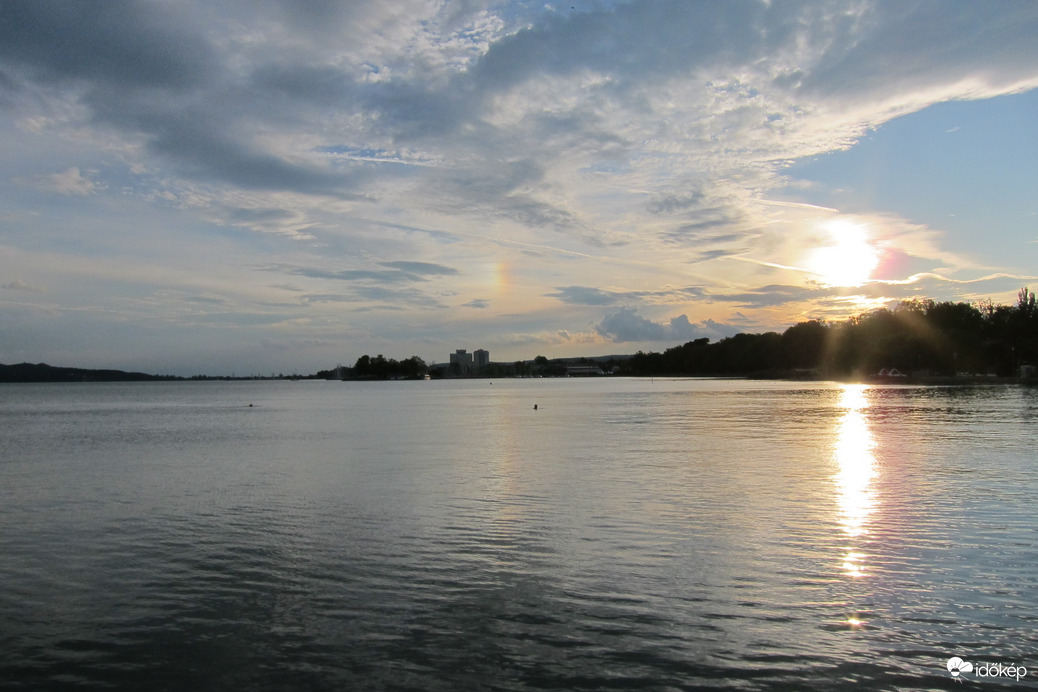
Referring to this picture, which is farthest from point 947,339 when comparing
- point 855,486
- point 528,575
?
point 528,575

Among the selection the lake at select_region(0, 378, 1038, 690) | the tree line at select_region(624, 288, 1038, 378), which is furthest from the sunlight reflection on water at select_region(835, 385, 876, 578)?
the tree line at select_region(624, 288, 1038, 378)

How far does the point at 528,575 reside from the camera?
42.6ft

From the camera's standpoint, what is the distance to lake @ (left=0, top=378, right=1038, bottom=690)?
9.10m

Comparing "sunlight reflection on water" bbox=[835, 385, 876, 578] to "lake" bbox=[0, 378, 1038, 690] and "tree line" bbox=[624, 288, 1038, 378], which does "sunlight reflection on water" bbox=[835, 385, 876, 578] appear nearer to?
"lake" bbox=[0, 378, 1038, 690]

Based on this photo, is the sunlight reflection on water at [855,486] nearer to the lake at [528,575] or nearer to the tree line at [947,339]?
the lake at [528,575]

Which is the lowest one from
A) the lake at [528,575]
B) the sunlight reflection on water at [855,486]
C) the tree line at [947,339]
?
the lake at [528,575]

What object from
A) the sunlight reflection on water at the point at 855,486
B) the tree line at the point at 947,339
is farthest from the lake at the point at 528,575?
the tree line at the point at 947,339

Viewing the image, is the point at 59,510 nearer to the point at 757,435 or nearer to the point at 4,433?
the point at 757,435

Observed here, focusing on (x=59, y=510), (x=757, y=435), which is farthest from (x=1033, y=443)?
(x=59, y=510)

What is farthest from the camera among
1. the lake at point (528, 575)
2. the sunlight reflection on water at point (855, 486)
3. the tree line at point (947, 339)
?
A: the tree line at point (947, 339)

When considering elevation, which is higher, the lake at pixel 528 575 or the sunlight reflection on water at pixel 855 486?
the sunlight reflection on water at pixel 855 486

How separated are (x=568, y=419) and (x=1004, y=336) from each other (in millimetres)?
124296

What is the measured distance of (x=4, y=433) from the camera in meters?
49.9

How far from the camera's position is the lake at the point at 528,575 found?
9102 millimetres
